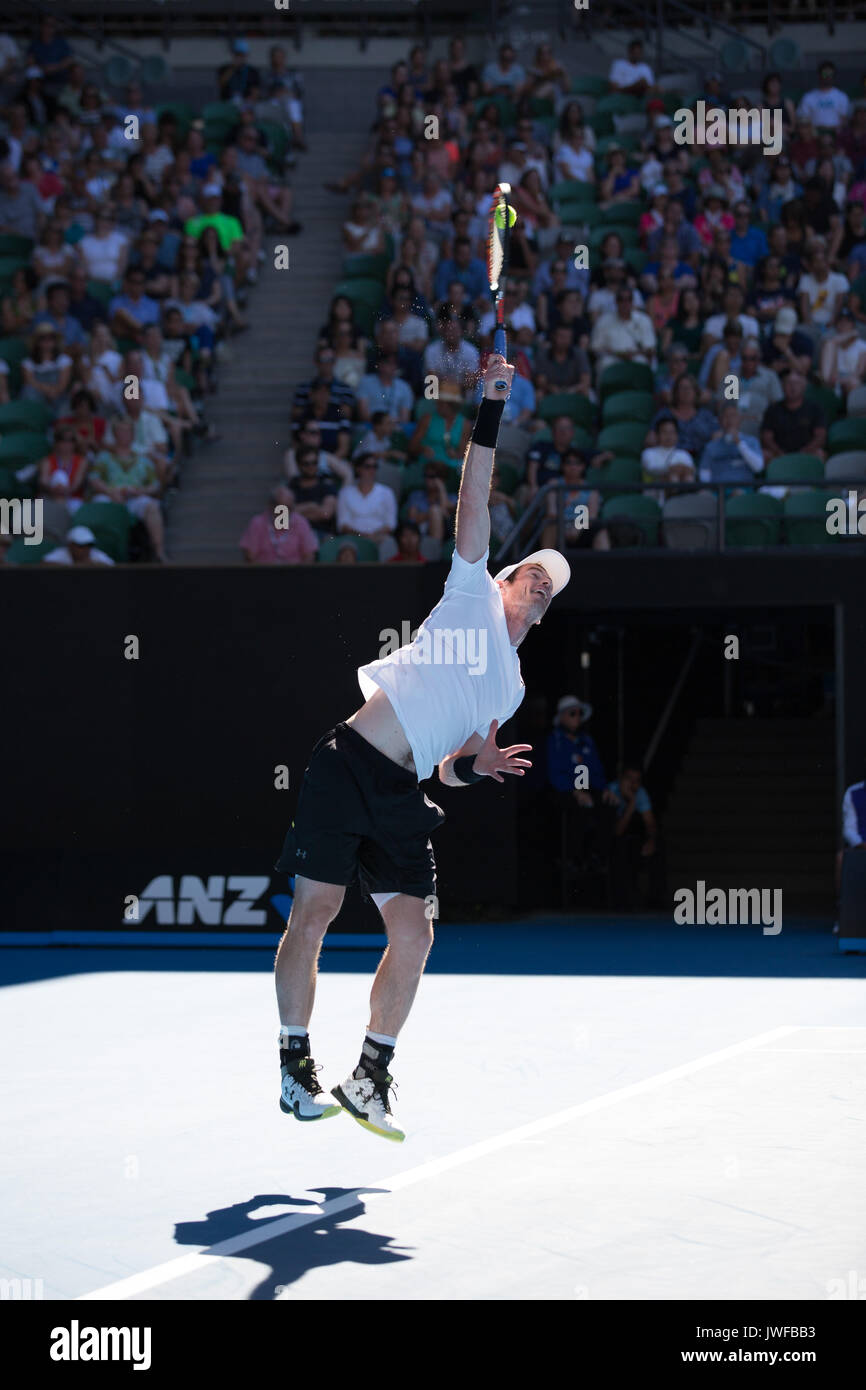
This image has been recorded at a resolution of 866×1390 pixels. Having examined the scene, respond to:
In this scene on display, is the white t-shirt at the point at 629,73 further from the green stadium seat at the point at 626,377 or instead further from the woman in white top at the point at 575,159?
the green stadium seat at the point at 626,377

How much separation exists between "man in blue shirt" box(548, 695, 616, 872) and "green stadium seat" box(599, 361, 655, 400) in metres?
3.07

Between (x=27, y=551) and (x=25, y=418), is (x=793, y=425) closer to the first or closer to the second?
(x=27, y=551)

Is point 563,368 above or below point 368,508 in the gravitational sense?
above

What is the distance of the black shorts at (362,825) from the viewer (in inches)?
271

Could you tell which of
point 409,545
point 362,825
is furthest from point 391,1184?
point 409,545

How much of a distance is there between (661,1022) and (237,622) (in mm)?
7319

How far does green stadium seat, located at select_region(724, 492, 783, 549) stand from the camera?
17062 mm

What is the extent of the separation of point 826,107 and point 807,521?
7371mm

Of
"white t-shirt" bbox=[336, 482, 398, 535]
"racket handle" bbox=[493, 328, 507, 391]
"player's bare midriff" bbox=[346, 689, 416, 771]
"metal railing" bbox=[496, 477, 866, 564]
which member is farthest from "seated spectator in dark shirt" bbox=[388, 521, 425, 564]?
"player's bare midriff" bbox=[346, 689, 416, 771]

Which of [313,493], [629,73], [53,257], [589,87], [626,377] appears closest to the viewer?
[313,493]

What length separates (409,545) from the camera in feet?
55.5

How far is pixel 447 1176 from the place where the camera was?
6.57 meters

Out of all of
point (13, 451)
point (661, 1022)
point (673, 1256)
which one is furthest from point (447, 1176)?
point (13, 451)

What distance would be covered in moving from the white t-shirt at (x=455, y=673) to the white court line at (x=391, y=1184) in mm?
1391
